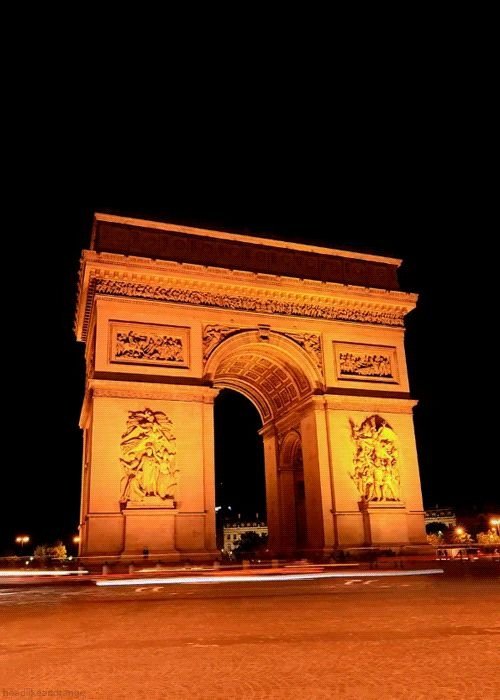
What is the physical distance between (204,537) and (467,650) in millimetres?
17554

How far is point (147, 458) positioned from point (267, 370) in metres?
8.36

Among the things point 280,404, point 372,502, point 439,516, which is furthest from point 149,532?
point 439,516

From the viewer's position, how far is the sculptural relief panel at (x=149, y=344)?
2372 centimetres

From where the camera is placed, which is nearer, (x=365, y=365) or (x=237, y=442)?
(x=365, y=365)

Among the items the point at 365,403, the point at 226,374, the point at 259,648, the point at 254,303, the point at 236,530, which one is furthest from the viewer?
the point at 236,530

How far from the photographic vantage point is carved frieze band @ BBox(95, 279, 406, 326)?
80.4 feet

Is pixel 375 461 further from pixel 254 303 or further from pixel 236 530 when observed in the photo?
pixel 236 530

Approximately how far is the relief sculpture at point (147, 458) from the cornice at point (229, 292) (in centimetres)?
483

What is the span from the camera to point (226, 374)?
30.3 meters

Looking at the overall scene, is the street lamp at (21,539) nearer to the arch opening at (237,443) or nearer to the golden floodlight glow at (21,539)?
the golden floodlight glow at (21,539)

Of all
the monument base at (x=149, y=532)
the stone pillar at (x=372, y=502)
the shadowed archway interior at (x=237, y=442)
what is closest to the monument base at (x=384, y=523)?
the stone pillar at (x=372, y=502)

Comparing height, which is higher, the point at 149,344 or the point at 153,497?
the point at 149,344

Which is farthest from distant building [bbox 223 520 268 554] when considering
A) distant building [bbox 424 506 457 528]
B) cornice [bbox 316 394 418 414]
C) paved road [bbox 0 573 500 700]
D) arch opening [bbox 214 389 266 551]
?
paved road [bbox 0 573 500 700]

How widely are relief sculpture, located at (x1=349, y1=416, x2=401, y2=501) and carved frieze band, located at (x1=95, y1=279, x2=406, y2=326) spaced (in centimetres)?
460
